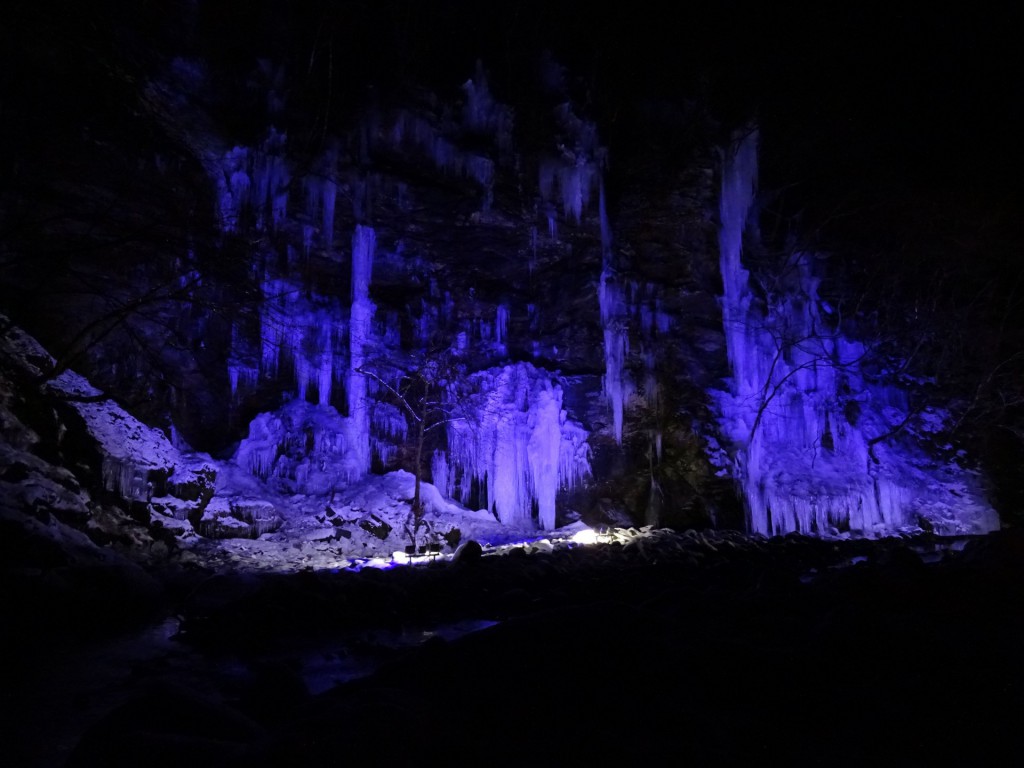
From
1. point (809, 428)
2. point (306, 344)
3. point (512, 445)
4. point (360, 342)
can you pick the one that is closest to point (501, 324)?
point (512, 445)

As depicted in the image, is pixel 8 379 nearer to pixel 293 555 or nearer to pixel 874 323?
pixel 293 555

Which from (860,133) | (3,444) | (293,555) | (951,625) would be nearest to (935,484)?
(860,133)

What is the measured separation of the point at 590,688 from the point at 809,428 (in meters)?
18.0

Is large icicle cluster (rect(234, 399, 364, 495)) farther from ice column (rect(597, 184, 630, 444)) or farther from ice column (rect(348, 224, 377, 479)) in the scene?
ice column (rect(597, 184, 630, 444))

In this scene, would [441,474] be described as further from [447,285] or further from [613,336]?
[613,336]

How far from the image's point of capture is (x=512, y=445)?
17078 millimetres

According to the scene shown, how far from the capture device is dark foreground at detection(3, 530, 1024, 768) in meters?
1.79

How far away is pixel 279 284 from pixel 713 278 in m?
13.6

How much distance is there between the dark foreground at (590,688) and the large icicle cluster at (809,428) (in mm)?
12549

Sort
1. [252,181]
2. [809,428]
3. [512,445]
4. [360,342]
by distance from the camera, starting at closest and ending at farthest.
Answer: [252,181]
[360,342]
[512,445]
[809,428]

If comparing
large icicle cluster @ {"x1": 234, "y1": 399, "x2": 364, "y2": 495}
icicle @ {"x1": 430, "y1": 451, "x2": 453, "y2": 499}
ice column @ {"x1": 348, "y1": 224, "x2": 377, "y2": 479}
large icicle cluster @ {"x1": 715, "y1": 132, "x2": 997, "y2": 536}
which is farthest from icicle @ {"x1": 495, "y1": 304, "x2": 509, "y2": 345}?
large icicle cluster @ {"x1": 715, "y1": 132, "x2": 997, "y2": 536}

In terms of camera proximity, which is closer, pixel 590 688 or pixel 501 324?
pixel 590 688

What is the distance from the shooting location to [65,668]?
3553 millimetres

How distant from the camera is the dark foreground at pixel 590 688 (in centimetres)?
179
